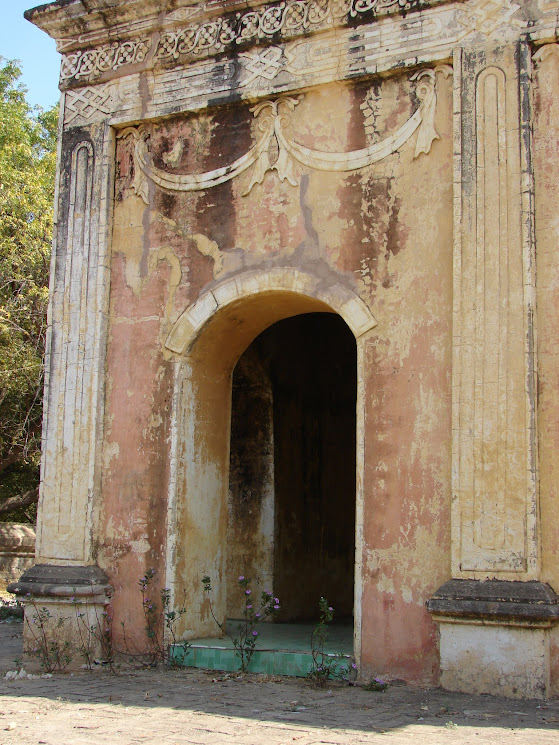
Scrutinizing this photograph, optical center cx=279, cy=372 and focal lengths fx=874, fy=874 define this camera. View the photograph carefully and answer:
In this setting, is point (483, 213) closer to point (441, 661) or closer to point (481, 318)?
point (481, 318)

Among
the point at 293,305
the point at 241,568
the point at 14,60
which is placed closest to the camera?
the point at 293,305

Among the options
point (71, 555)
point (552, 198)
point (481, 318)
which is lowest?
point (71, 555)

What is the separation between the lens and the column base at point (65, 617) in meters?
7.25

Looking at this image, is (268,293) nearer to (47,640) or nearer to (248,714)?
(248,714)

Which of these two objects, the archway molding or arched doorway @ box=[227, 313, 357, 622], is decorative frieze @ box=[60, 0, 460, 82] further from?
arched doorway @ box=[227, 313, 357, 622]

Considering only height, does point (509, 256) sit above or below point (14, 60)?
below

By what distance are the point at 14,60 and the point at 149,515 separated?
50.9 ft

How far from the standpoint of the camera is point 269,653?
6730mm

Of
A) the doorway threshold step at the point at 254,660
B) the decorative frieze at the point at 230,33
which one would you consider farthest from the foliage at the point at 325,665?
the decorative frieze at the point at 230,33

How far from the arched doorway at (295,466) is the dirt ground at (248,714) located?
8.12ft

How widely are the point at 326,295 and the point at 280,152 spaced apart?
1367 millimetres

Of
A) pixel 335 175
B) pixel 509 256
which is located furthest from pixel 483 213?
pixel 335 175

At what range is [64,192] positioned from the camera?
824cm

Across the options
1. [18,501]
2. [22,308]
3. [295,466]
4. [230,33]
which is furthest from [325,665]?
[18,501]
